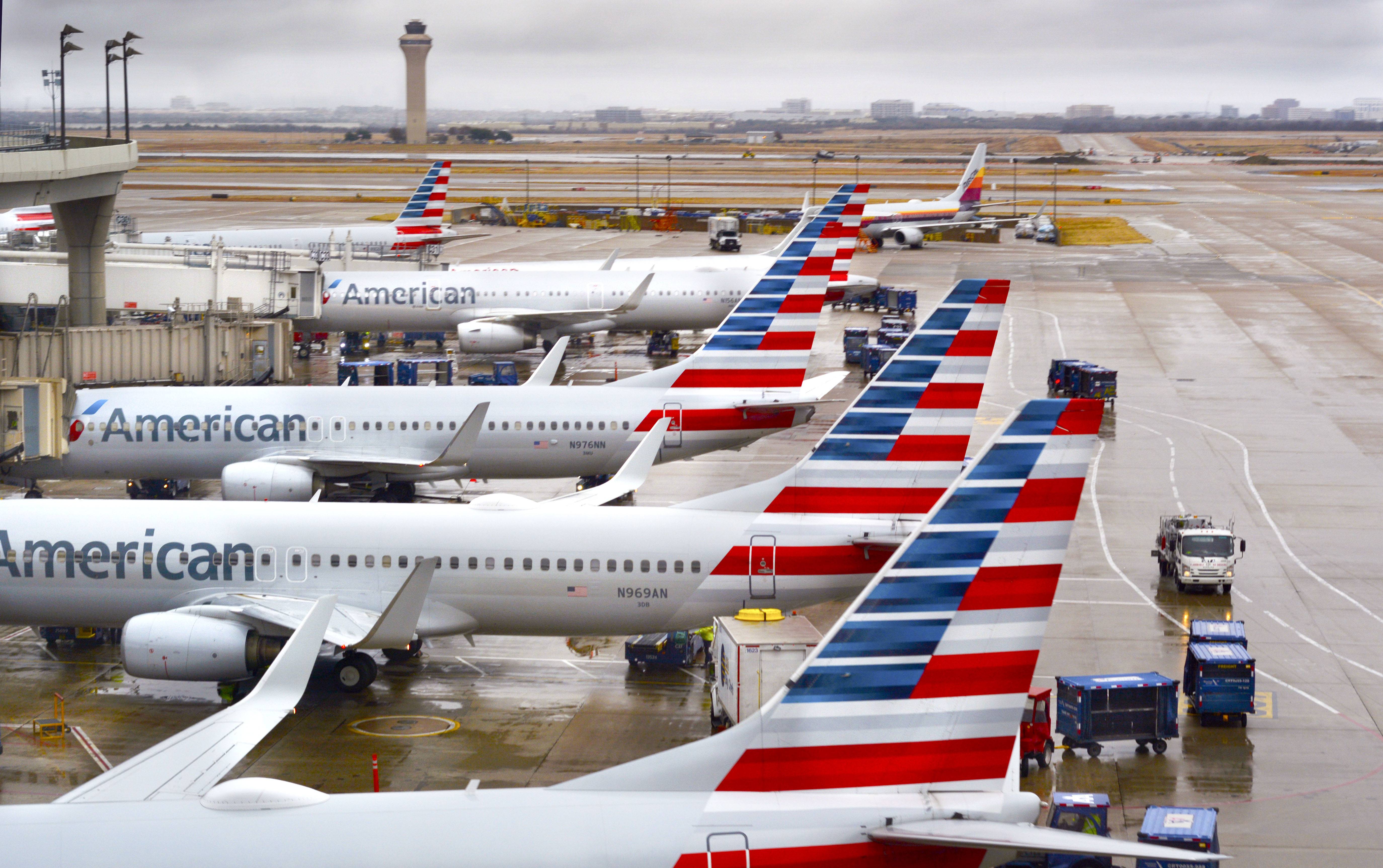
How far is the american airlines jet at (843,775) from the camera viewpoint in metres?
12.9

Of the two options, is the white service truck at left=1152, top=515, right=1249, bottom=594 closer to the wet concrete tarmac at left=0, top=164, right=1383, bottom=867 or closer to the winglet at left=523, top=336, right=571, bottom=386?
A: the wet concrete tarmac at left=0, top=164, right=1383, bottom=867

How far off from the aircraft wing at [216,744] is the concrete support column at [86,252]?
3365cm

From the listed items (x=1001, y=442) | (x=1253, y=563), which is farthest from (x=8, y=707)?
(x=1253, y=563)

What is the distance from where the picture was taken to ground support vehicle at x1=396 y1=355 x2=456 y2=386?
210 feet

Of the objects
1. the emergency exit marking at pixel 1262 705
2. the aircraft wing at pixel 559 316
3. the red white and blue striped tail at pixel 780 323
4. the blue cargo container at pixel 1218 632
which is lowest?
the emergency exit marking at pixel 1262 705

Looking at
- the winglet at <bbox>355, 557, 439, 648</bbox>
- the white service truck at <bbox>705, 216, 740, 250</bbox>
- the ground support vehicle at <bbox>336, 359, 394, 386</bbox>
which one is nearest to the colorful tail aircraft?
the white service truck at <bbox>705, 216, 740, 250</bbox>

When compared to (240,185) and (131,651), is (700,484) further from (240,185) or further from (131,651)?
(240,185)

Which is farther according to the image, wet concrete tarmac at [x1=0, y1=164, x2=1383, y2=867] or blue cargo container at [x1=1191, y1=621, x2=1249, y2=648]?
blue cargo container at [x1=1191, y1=621, x2=1249, y2=648]

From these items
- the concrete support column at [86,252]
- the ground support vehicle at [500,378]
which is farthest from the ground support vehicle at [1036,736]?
A: the ground support vehicle at [500,378]

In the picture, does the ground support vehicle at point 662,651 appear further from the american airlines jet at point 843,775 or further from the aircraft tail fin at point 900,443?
the american airlines jet at point 843,775

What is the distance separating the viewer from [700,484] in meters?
47.8

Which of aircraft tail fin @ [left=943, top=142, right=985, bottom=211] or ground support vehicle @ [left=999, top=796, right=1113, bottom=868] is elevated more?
aircraft tail fin @ [left=943, top=142, right=985, bottom=211]

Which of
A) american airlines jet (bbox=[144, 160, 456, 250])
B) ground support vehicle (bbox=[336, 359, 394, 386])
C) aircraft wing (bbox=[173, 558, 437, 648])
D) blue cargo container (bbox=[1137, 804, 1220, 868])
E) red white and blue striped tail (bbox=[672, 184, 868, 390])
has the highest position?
american airlines jet (bbox=[144, 160, 456, 250])

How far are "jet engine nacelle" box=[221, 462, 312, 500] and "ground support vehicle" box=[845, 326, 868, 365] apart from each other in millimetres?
35646
